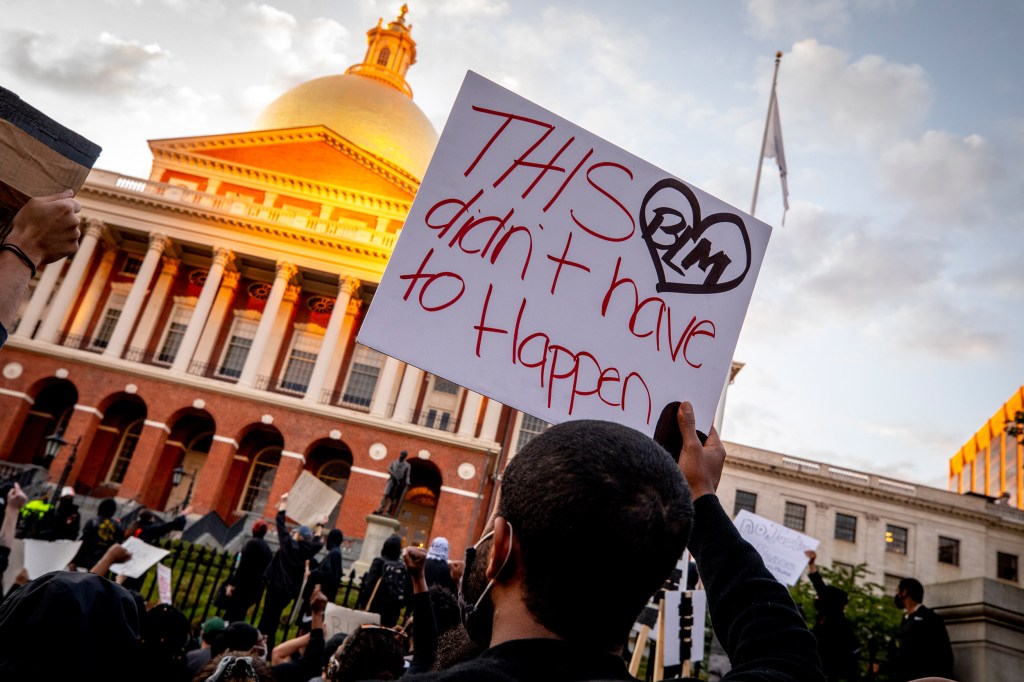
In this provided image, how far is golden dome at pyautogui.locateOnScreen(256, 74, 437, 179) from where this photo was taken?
3881 cm

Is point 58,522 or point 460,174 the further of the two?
point 58,522

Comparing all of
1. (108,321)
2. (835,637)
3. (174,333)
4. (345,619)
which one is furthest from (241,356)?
(835,637)

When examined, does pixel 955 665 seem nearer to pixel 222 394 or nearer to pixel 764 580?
pixel 764 580

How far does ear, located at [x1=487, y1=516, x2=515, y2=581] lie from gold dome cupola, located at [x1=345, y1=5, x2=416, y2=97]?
52.4 m

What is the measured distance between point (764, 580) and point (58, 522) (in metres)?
9.57

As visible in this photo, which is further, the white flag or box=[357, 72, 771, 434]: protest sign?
the white flag

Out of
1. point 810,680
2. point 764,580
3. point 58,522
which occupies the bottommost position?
point 58,522

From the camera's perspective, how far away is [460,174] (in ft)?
8.04

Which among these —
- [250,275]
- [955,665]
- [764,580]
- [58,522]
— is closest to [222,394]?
[250,275]

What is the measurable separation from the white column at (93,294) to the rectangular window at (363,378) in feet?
39.5

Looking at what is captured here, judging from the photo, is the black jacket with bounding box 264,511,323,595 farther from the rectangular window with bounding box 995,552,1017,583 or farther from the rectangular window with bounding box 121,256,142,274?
the rectangular window with bounding box 995,552,1017,583

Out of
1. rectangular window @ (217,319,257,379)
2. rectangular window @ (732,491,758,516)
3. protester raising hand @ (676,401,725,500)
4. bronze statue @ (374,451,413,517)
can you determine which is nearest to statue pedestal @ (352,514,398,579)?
bronze statue @ (374,451,413,517)

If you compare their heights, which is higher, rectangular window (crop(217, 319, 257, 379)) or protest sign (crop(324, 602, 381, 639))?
rectangular window (crop(217, 319, 257, 379))

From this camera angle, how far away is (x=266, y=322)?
98.7ft
